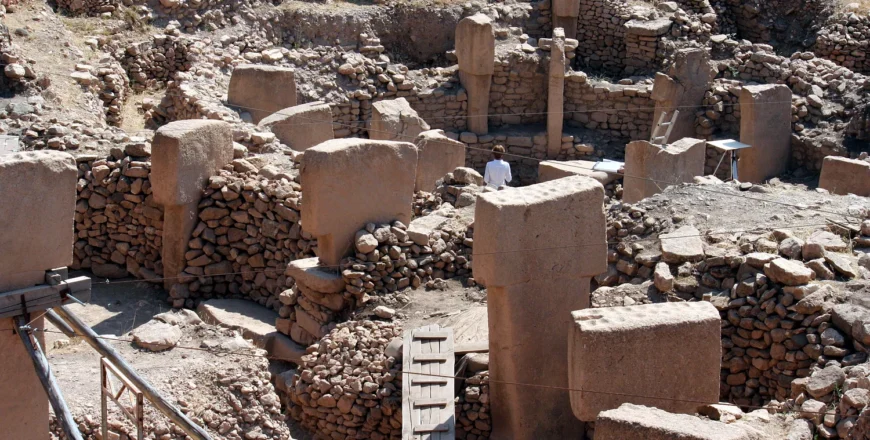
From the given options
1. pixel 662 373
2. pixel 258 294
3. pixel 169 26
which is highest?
pixel 169 26

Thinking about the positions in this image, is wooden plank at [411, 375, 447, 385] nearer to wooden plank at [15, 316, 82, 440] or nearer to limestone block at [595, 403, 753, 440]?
limestone block at [595, 403, 753, 440]

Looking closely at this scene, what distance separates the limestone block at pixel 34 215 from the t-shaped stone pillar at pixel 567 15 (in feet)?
40.7

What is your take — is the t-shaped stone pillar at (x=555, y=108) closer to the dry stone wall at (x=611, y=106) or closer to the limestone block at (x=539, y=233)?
the dry stone wall at (x=611, y=106)

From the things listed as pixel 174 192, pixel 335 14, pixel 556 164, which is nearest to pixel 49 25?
pixel 335 14

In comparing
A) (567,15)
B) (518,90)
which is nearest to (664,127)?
(518,90)

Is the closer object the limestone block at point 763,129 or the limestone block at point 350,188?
the limestone block at point 350,188

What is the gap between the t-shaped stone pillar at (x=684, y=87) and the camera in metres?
15.7

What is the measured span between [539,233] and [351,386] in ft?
6.70

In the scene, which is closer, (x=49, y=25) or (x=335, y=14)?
(x=49, y=25)

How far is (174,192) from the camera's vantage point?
11.0 m

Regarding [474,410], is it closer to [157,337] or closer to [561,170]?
[157,337]

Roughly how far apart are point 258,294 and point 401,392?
9.87 feet

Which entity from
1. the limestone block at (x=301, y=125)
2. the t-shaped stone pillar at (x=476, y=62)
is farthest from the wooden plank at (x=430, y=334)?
the t-shaped stone pillar at (x=476, y=62)

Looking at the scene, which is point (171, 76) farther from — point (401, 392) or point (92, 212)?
point (401, 392)
